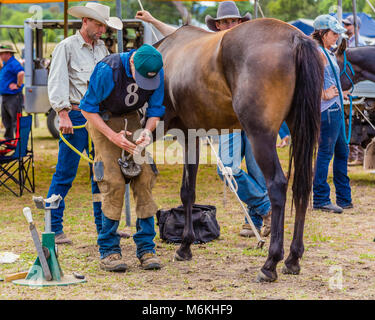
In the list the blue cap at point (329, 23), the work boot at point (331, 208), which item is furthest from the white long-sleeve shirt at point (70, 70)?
the work boot at point (331, 208)

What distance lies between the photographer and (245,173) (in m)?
5.55

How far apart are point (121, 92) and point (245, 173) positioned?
71.0 inches

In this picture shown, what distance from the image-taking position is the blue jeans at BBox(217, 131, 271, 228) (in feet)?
17.9

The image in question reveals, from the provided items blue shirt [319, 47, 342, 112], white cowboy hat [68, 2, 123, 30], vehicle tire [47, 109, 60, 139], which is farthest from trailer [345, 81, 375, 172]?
vehicle tire [47, 109, 60, 139]

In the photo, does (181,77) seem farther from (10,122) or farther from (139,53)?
(10,122)

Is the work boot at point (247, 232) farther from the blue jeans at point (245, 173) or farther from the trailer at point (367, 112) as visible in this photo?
the trailer at point (367, 112)

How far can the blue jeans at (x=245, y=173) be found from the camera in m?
5.47

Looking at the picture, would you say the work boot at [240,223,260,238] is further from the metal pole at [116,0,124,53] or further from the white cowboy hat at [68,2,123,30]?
the white cowboy hat at [68,2,123,30]

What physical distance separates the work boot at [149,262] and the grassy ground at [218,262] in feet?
0.21

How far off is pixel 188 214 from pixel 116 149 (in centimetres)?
110

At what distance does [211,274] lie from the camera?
4297mm

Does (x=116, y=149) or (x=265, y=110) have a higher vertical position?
(x=265, y=110)
